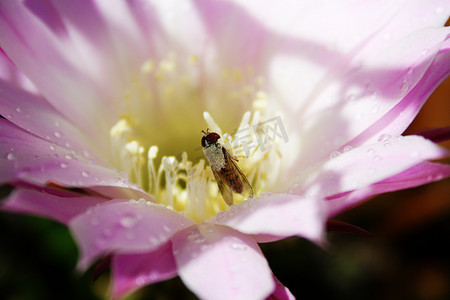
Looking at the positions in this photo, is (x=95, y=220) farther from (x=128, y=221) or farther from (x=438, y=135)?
(x=438, y=135)

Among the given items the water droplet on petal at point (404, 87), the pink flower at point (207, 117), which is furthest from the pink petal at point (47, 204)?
the water droplet on petal at point (404, 87)

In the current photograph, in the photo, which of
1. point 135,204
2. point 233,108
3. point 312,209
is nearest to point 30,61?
point 135,204

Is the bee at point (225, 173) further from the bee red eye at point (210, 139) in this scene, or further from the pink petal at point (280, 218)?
the pink petal at point (280, 218)

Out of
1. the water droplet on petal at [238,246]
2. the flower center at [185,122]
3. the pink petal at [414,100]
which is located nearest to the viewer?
the water droplet on petal at [238,246]

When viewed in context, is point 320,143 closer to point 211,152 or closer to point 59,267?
point 211,152

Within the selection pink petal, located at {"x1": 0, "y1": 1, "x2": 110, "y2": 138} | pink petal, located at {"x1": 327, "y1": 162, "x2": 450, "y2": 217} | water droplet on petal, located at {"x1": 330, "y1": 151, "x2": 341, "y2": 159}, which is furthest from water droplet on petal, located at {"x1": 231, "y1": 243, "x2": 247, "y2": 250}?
pink petal, located at {"x1": 0, "y1": 1, "x2": 110, "y2": 138}

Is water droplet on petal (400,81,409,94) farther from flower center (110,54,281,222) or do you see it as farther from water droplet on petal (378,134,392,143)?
flower center (110,54,281,222)

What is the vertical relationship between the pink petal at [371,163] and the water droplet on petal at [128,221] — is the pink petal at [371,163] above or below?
below
